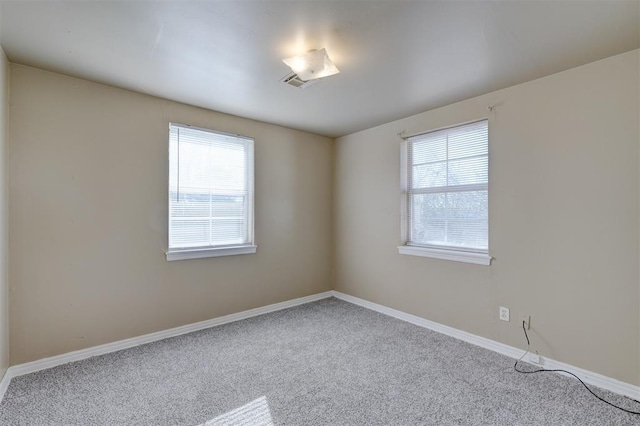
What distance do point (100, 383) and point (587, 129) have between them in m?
3.97

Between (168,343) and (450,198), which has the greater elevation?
(450,198)

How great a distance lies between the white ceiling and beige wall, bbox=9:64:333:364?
0.94 ft

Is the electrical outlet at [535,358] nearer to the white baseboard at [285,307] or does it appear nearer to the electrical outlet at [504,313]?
the white baseboard at [285,307]

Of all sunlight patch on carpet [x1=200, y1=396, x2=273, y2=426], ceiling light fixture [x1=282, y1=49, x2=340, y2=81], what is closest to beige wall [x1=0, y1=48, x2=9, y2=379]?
sunlight patch on carpet [x1=200, y1=396, x2=273, y2=426]

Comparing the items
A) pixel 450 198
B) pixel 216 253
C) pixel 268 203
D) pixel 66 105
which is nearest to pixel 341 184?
pixel 268 203

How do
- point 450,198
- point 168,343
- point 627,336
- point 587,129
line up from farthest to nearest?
point 450,198, point 168,343, point 587,129, point 627,336

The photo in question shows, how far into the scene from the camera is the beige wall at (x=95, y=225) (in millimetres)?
2295

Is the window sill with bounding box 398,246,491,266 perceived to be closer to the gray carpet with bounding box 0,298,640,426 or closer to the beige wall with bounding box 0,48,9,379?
the gray carpet with bounding box 0,298,640,426

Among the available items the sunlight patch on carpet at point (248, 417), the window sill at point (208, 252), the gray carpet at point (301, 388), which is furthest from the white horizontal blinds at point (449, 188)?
the sunlight patch on carpet at point (248, 417)

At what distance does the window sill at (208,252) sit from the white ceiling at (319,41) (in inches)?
60.0

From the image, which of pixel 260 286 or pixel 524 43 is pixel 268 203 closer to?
pixel 260 286

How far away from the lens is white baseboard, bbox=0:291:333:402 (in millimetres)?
2260

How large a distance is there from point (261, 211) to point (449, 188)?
213 cm

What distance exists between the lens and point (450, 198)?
314cm
